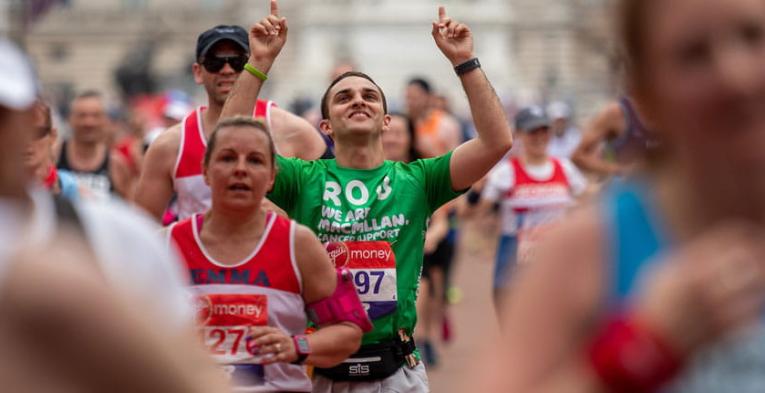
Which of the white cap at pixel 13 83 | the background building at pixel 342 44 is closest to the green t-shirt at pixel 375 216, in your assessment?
the white cap at pixel 13 83

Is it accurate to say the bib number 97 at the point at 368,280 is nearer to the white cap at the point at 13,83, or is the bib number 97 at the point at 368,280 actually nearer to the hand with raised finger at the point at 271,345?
the hand with raised finger at the point at 271,345

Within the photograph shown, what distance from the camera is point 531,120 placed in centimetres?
1200

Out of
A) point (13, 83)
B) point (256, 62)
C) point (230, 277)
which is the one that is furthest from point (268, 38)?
point (13, 83)

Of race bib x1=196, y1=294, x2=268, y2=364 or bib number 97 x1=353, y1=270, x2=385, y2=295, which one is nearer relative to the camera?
race bib x1=196, y1=294, x2=268, y2=364

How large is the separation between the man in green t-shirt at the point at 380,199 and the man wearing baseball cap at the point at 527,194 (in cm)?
396

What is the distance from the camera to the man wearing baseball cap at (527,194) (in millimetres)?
10797

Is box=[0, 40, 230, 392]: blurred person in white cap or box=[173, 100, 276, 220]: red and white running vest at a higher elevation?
box=[0, 40, 230, 392]: blurred person in white cap

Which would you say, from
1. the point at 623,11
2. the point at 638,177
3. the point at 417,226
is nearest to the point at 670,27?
the point at 623,11

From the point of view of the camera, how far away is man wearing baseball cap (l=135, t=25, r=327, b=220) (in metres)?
7.12

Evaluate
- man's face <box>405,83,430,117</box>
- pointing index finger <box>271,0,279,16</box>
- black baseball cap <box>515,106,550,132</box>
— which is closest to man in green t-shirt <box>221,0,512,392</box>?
pointing index finger <box>271,0,279,16</box>

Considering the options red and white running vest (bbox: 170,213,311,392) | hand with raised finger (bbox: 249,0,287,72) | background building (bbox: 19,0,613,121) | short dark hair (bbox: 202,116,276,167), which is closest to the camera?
red and white running vest (bbox: 170,213,311,392)

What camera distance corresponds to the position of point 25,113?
8.09 feet

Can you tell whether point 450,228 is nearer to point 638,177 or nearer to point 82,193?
point 82,193

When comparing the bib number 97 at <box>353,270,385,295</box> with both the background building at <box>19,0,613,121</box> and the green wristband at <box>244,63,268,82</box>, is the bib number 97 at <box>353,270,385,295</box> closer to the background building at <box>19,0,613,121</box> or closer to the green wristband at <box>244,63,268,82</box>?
the green wristband at <box>244,63,268,82</box>
